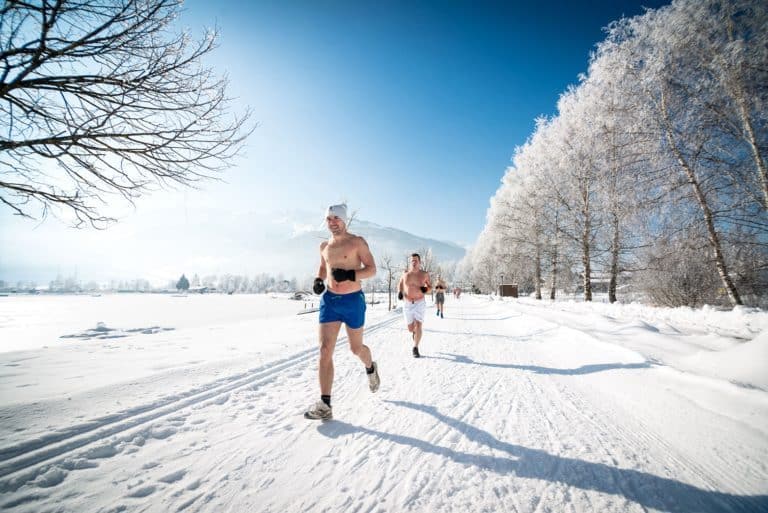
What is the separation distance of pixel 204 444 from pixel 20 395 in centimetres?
254

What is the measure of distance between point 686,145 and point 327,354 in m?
11.2

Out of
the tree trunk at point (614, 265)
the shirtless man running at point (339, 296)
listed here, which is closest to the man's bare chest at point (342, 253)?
the shirtless man running at point (339, 296)

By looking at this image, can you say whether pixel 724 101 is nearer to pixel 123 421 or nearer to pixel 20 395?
pixel 123 421

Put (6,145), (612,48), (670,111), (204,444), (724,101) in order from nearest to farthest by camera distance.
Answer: (204,444), (6,145), (724,101), (670,111), (612,48)

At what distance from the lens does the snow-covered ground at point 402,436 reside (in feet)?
5.37

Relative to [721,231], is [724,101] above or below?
above

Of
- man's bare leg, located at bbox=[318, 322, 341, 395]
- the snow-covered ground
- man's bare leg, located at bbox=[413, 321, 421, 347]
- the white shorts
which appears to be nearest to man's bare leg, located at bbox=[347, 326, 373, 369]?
man's bare leg, located at bbox=[318, 322, 341, 395]

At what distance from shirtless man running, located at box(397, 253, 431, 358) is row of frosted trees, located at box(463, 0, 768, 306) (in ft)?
24.2

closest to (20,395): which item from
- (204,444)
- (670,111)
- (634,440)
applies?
(204,444)

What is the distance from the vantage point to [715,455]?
6.52 feet

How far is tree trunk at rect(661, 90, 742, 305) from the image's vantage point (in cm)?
678

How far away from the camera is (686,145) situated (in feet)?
25.3

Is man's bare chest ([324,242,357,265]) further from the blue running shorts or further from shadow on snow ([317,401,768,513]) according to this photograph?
shadow on snow ([317,401,768,513])

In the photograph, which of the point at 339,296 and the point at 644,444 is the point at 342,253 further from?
the point at 644,444
